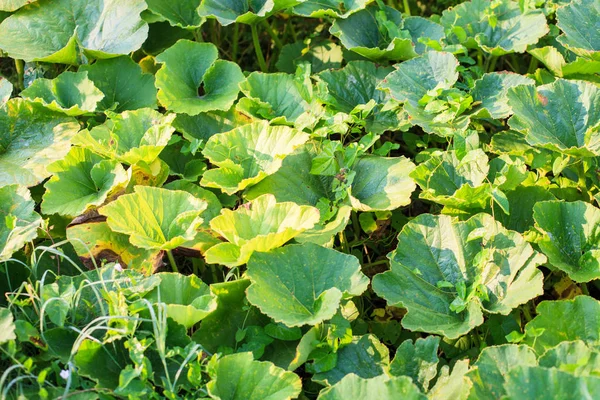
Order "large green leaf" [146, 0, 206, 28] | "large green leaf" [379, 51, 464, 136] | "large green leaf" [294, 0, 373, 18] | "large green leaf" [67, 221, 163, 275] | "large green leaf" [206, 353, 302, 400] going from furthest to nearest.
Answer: "large green leaf" [146, 0, 206, 28]
"large green leaf" [294, 0, 373, 18]
"large green leaf" [379, 51, 464, 136]
"large green leaf" [67, 221, 163, 275]
"large green leaf" [206, 353, 302, 400]

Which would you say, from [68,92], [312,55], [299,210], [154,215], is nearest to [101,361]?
[154,215]

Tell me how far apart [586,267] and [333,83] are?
1279 mm

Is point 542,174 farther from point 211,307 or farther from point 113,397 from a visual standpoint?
point 113,397

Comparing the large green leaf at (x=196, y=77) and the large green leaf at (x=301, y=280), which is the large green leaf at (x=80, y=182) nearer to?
the large green leaf at (x=196, y=77)

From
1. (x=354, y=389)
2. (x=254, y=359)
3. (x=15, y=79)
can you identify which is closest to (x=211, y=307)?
(x=254, y=359)

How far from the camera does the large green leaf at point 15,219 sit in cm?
225

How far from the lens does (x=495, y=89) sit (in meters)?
2.89

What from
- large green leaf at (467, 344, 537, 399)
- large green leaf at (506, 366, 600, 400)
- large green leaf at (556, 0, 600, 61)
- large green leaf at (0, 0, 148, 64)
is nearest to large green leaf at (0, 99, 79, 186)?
large green leaf at (0, 0, 148, 64)

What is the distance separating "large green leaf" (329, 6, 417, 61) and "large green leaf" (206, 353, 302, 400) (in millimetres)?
1569

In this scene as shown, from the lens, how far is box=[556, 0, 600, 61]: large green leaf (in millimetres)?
2988

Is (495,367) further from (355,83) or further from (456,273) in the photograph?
(355,83)

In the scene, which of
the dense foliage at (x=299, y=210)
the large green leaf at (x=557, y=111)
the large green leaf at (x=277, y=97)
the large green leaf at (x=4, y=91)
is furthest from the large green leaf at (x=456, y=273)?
the large green leaf at (x=4, y=91)

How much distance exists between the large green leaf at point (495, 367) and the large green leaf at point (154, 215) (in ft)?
3.07

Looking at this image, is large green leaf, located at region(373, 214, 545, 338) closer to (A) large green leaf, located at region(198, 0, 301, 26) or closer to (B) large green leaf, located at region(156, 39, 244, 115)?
(B) large green leaf, located at region(156, 39, 244, 115)
